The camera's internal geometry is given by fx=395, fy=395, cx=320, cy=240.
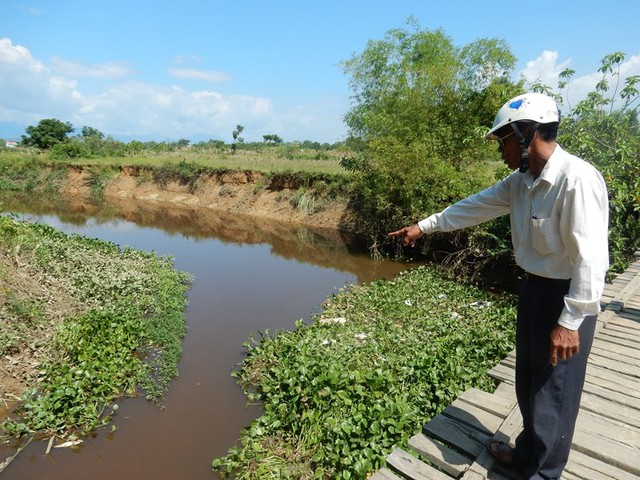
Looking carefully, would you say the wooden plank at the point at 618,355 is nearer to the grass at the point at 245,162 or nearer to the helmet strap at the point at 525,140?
the helmet strap at the point at 525,140

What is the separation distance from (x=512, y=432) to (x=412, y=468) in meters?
0.67

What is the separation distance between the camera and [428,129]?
10.9 meters

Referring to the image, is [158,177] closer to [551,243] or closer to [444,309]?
[444,309]

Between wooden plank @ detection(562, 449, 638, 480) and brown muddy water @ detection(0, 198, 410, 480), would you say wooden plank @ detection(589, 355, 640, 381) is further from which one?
brown muddy water @ detection(0, 198, 410, 480)

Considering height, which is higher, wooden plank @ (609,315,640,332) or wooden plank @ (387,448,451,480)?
wooden plank @ (609,315,640,332)

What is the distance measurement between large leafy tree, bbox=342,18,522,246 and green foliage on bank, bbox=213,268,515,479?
4084 millimetres

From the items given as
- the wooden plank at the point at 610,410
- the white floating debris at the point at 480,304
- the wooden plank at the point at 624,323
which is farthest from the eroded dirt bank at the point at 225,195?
the wooden plank at the point at 610,410

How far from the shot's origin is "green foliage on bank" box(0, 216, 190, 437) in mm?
4332

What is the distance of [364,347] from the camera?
16.7 ft

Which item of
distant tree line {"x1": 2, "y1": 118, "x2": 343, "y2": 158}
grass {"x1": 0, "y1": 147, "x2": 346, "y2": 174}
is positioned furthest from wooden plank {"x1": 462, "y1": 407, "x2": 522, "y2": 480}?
distant tree line {"x1": 2, "y1": 118, "x2": 343, "y2": 158}

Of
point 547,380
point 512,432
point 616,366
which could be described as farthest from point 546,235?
point 616,366

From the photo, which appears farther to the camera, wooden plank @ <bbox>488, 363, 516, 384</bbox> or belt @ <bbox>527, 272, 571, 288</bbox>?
wooden plank @ <bbox>488, 363, 516, 384</bbox>

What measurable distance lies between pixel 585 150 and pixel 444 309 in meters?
3.35

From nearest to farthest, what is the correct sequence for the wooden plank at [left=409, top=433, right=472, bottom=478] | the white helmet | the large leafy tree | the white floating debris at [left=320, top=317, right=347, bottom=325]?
the white helmet, the wooden plank at [left=409, top=433, right=472, bottom=478], the white floating debris at [left=320, top=317, right=347, bottom=325], the large leafy tree
